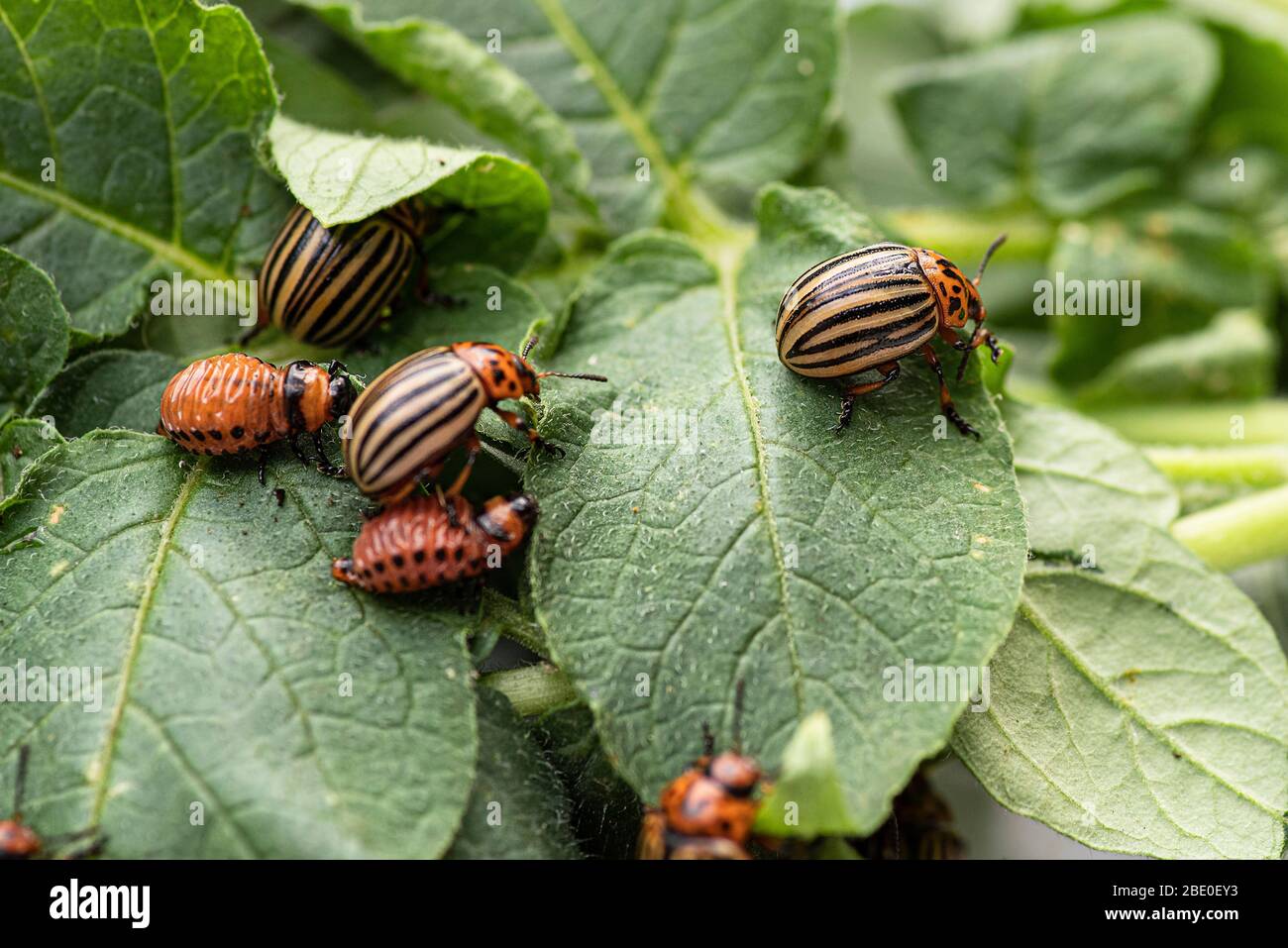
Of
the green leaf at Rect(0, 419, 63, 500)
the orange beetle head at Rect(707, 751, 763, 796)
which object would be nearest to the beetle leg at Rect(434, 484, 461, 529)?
the orange beetle head at Rect(707, 751, 763, 796)

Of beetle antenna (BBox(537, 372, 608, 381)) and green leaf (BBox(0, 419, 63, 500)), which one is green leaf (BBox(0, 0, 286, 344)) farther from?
beetle antenna (BBox(537, 372, 608, 381))

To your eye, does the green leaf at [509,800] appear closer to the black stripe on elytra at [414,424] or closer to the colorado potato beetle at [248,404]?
the black stripe on elytra at [414,424]

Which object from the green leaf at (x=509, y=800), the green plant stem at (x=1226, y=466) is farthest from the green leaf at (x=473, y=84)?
the green plant stem at (x=1226, y=466)

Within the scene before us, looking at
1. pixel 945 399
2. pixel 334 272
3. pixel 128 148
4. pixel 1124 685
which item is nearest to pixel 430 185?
pixel 334 272

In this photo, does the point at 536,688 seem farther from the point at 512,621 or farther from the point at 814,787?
the point at 814,787
